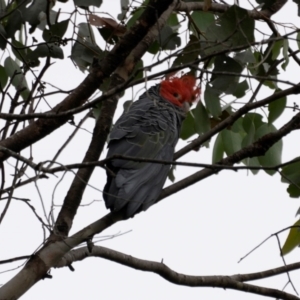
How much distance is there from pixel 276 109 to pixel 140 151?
673 mm

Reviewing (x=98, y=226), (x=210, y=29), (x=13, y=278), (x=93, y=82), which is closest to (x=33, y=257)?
(x=13, y=278)

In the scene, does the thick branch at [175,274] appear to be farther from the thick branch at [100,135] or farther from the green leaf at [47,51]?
the green leaf at [47,51]

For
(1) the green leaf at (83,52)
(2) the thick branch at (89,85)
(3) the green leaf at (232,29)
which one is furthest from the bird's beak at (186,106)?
(2) the thick branch at (89,85)

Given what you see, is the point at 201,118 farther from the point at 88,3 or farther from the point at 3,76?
the point at 3,76

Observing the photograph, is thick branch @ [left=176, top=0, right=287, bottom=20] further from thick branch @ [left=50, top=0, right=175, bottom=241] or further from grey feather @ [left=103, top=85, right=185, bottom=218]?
grey feather @ [left=103, top=85, right=185, bottom=218]

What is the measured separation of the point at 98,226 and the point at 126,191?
379mm

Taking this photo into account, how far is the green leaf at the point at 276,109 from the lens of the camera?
2.48 meters

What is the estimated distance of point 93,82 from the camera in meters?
2.09

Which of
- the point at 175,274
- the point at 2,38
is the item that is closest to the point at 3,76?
the point at 2,38

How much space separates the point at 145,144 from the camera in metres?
2.94

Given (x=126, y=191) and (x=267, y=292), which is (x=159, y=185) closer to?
(x=126, y=191)

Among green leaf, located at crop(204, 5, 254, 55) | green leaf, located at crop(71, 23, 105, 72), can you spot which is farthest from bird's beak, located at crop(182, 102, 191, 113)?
green leaf, located at crop(204, 5, 254, 55)

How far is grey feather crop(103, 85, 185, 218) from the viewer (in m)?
2.62

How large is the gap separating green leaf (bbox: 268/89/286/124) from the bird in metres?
0.38
